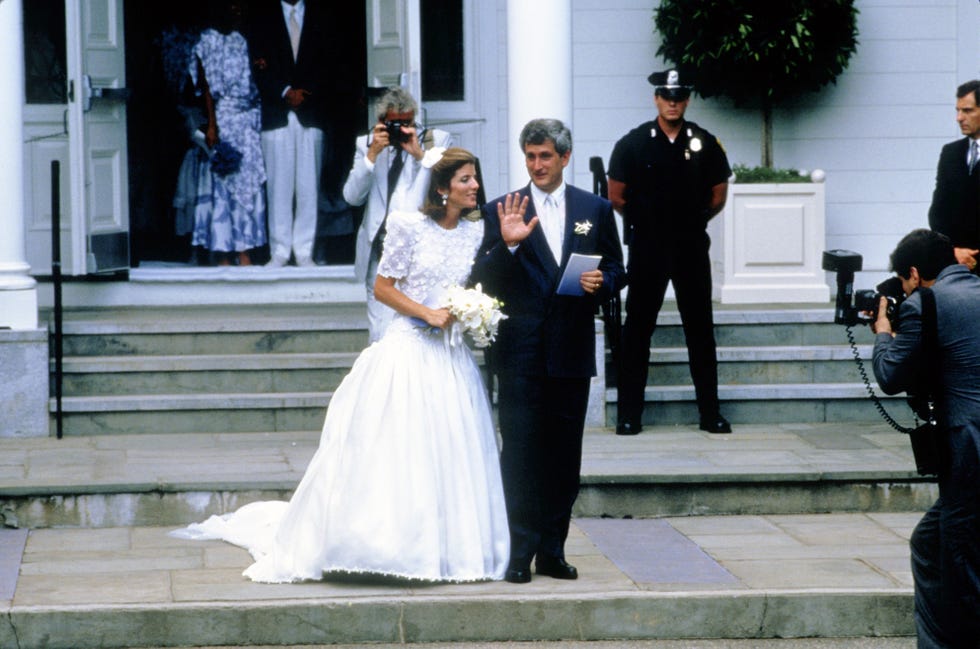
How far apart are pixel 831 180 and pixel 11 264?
5.93 metres

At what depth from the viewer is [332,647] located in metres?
6.85

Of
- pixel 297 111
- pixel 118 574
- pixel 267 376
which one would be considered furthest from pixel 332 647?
pixel 297 111

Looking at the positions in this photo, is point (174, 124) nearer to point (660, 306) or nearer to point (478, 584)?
point (660, 306)

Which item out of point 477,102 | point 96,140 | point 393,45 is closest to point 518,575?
point 393,45

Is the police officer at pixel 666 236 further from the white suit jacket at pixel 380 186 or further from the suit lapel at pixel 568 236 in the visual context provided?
the suit lapel at pixel 568 236

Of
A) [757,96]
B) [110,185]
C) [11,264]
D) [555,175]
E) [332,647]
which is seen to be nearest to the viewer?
[332,647]

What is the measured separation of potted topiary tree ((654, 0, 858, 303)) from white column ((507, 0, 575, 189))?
64.9 inches

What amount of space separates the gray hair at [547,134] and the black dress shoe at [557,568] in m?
1.70

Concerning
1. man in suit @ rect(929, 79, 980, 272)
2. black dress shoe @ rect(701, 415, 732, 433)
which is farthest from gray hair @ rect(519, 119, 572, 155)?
black dress shoe @ rect(701, 415, 732, 433)

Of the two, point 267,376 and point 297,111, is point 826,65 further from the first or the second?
point 267,376

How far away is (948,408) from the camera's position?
6199mm

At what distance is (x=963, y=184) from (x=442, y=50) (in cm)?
446

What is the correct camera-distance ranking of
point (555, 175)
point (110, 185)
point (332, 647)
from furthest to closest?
1. point (110, 185)
2. point (555, 175)
3. point (332, 647)

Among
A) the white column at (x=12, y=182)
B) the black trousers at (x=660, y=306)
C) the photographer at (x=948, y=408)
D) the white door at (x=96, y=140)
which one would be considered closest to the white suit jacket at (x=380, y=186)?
the black trousers at (x=660, y=306)
